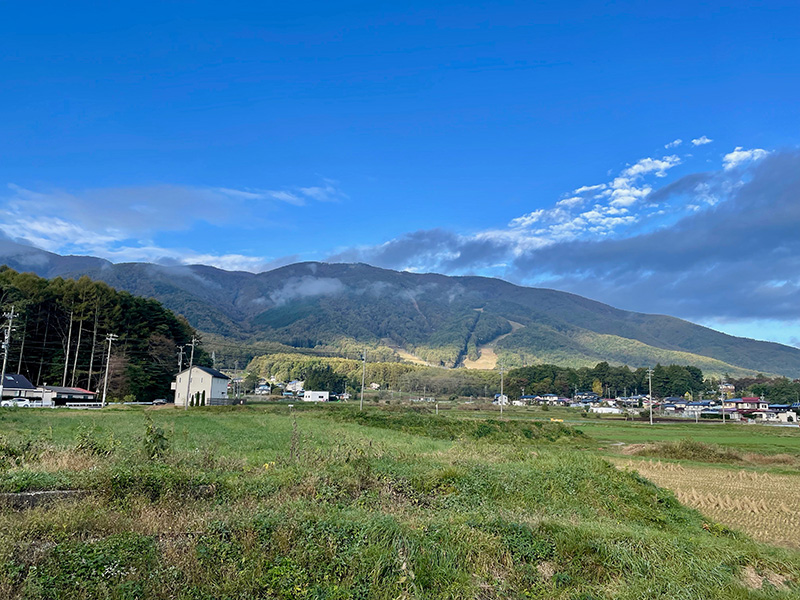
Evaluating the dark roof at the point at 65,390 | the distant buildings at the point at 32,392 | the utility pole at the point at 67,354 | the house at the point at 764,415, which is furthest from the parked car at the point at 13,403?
the house at the point at 764,415

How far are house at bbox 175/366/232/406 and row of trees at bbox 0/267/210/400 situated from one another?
4309mm

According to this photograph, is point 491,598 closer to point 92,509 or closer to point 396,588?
point 396,588

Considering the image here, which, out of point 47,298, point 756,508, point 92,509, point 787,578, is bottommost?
point 756,508

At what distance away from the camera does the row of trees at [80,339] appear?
62594 millimetres

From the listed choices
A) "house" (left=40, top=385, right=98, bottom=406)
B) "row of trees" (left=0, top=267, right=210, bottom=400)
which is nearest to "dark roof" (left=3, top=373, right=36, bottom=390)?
"house" (left=40, top=385, right=98, bottom=406)

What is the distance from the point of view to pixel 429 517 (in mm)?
8164

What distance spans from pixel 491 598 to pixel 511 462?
30.3ft

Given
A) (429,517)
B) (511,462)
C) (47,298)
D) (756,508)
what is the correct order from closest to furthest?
(429,517), (511,462), (756,508), (47,298)

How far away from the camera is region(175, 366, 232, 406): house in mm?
65250

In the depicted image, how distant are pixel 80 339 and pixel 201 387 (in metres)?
16.2

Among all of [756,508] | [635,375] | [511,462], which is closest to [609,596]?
[511,462]

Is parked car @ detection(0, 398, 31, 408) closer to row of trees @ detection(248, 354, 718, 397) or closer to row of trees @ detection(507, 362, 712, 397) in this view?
row of trees @ detection(248, 354, 718, 397)

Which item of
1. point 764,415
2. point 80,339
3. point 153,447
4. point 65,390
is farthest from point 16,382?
point 764,415

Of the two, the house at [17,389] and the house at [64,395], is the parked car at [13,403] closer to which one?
the house at [64,395]
